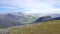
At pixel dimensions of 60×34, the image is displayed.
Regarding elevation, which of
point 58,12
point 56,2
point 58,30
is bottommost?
point 58,30

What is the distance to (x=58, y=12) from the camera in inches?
400

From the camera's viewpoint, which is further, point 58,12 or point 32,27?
point 32,27

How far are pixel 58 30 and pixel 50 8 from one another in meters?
1.49

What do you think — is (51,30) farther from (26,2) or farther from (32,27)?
(26,2)

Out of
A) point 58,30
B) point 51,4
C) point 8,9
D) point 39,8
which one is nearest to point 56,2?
point 51,4

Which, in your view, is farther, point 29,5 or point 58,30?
point 29,5

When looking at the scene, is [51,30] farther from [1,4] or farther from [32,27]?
[1,4]

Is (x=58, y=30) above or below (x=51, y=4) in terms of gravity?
below

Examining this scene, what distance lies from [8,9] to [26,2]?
1252 millimetres

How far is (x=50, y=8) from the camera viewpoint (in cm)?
1038

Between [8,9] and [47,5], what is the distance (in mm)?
2483

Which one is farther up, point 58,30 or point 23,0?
point 23,0

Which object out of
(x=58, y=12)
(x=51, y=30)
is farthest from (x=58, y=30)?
(x=58, y=12)

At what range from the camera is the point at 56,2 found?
10266 millimetres
